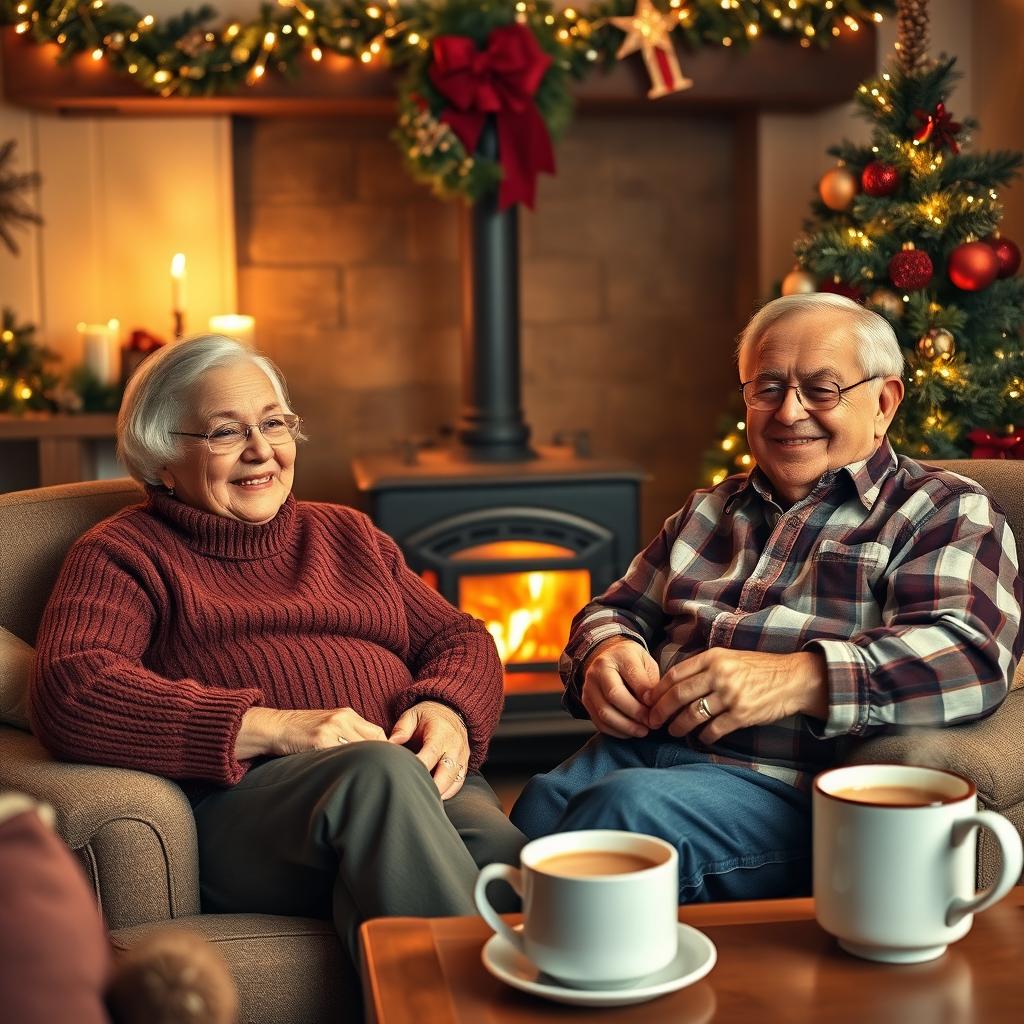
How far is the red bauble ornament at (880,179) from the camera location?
3.05 meters

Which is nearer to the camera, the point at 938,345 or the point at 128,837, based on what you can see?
the point at 128,837

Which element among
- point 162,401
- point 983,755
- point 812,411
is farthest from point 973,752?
point 162,401

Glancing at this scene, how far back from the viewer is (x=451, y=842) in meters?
1.66

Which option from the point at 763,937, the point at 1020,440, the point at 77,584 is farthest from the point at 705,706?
the point at 1020,440

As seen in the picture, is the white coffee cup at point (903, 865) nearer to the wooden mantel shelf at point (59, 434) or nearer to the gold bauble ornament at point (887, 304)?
the gold bauble ornament at point (887, 304)

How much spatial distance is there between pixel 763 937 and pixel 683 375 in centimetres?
299

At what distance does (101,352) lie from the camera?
3.64 m

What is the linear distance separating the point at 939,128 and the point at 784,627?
1.60 metres

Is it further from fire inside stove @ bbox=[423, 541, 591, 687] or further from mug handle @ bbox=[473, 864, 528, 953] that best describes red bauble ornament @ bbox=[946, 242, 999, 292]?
mug handle @ bbox=[473, 864, 528, 953]

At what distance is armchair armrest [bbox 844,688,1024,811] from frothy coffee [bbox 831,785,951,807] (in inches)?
17.8

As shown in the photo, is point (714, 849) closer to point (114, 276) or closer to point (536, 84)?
point (536, 84)

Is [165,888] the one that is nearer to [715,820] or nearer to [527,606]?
[715,820]

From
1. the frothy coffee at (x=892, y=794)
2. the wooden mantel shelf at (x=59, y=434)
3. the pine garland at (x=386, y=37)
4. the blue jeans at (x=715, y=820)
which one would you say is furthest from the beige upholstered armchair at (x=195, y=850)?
the pine garland at (x=386, y=37)

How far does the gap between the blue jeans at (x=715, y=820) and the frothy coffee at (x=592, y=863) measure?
1.70 feet
